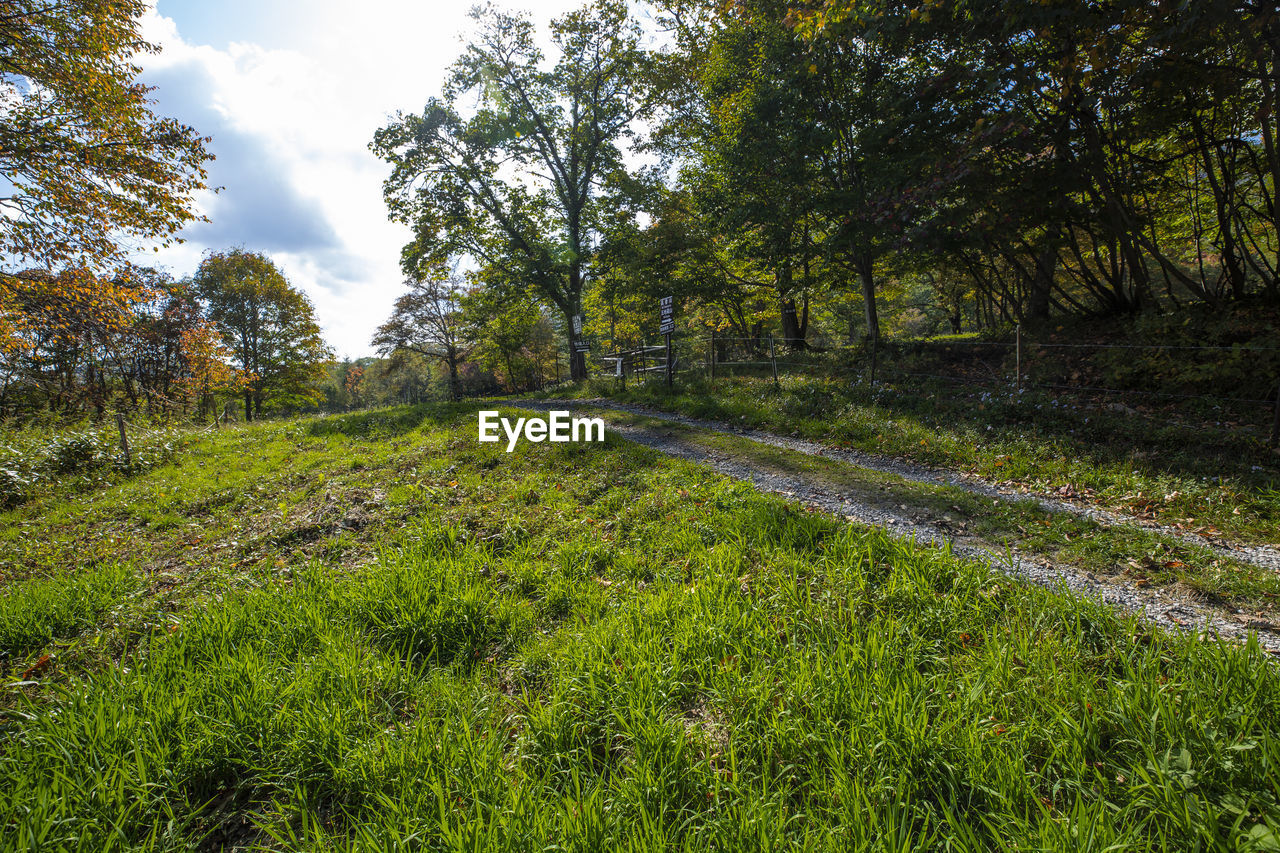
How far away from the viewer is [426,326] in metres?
32.2

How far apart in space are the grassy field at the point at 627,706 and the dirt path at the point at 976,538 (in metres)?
0.57

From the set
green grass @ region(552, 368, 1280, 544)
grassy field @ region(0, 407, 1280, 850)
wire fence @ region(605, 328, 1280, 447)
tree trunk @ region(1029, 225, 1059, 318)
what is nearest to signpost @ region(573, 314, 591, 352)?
wire fence @ region(605, 328, 1280, 447)

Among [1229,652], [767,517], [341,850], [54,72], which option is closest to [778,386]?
[767,517]

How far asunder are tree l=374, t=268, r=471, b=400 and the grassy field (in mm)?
29288

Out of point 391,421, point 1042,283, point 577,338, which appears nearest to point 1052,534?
point 1042,283

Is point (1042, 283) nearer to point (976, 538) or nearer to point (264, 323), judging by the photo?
point (976, 538)

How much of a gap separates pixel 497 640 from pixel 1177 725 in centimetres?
382

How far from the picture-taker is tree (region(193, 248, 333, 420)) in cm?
2889

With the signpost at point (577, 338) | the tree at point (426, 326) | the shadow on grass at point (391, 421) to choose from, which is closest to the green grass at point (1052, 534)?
the shadow on grass at point (391, 421)

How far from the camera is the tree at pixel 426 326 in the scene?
102ft

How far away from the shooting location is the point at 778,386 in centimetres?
1174

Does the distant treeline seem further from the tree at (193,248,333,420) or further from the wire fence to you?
the tree at (193,248,333,420)

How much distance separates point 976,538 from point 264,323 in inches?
1523

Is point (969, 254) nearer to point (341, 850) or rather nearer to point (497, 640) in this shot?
point (497, 640)
